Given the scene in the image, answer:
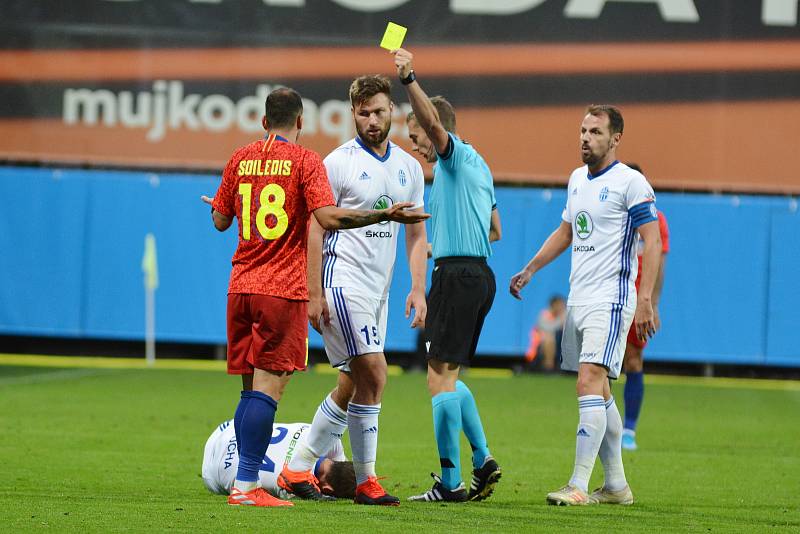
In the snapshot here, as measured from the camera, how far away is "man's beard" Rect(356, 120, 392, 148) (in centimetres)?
716

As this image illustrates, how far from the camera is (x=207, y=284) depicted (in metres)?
20.9

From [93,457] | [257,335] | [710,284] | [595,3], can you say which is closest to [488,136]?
[595,3]

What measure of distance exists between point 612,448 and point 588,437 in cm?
28

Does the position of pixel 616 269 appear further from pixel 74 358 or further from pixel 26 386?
pixel 74 358

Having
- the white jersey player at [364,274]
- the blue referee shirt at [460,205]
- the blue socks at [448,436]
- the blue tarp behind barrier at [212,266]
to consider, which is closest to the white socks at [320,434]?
the white jersey player at [364,274]

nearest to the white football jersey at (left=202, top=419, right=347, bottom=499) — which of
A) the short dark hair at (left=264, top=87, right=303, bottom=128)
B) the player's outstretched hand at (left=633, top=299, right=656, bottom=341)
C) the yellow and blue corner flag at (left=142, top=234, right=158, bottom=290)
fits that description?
the short dark hair at (left=264, top=87, right=303, bottom=128)

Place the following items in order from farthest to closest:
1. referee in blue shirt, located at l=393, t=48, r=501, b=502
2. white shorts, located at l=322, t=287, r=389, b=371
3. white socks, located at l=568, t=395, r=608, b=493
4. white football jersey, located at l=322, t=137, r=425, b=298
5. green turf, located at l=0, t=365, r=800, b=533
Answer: white socks, located at l=568, t=395, r=608, b=493 < referee in blue shirt, located at l=393, t=48, r=501, b=502 < white football jersey, located at l=322, t=137, r=425, b=298 < white shorts, located at l=322, t=287, r=389, b=371 < green turf, located at l=0, t=365, r=800, b=533

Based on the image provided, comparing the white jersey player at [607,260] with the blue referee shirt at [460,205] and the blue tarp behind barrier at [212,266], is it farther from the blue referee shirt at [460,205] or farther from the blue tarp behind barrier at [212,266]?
the blue tarp behind barrier at [212,266]

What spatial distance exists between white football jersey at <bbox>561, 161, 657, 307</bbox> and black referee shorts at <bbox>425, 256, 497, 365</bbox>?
622 mm

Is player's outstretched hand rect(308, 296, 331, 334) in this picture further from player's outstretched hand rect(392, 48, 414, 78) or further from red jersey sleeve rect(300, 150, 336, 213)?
player's outstretched hand rect(392, 48, 414, 78)

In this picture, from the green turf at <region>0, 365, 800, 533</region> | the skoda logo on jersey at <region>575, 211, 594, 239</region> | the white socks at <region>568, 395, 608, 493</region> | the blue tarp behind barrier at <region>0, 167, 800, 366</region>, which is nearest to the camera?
the green turf at <region>0, 365, 800, 533</region>

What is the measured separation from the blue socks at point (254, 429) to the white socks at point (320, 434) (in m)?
0.64

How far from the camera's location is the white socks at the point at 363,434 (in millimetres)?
7105

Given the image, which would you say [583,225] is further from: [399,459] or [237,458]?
[399,459]
